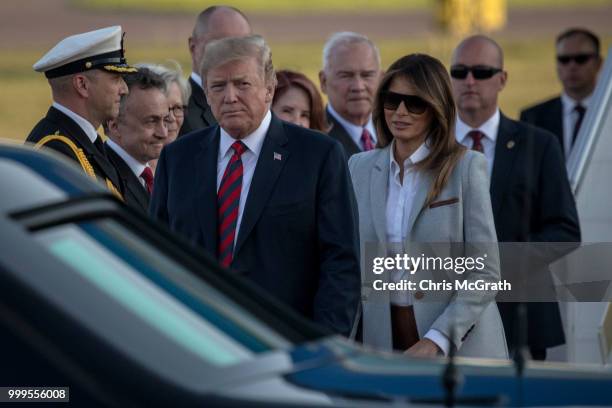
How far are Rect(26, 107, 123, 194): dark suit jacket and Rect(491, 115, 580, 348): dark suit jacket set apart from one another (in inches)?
79.4

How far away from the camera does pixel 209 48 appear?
541 centimetres

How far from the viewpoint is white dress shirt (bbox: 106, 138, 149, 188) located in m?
6.94

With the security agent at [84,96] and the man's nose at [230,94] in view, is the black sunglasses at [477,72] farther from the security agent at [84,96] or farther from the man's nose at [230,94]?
the man's nose at [230,94]

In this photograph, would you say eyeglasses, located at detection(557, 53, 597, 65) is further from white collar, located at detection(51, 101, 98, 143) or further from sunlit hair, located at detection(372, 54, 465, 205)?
white collar, located at detection(51, 101, 98, 143)

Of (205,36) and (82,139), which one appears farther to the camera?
(205,36)

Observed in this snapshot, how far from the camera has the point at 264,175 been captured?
528 cm

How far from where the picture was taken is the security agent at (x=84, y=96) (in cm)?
614

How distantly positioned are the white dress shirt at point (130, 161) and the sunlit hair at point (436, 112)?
1.69m

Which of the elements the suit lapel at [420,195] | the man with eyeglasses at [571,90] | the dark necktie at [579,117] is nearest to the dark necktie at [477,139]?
the suit lapel at [420,195]

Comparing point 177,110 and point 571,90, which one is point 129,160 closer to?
point 177,110

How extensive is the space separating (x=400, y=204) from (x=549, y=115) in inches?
178

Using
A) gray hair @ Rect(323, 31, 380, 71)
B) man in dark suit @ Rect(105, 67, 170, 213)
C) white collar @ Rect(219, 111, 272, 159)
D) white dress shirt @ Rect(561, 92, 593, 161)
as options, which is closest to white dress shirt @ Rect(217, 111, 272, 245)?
white collar @ Rect(219, 111, 272, 159)

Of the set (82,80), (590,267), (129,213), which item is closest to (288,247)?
(82,80)

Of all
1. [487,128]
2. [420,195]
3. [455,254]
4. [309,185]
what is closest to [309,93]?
[487,128]
